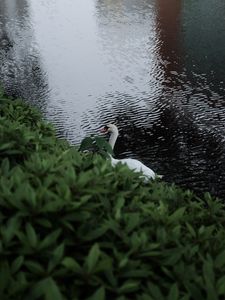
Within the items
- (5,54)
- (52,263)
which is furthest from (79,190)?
(5,54)

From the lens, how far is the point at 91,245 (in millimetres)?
2102

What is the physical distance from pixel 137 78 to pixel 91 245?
13785 millimetres

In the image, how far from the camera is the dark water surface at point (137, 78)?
10375mm

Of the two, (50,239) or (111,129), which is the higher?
(50,239)

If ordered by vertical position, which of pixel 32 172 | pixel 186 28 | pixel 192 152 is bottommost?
pixel 186 28

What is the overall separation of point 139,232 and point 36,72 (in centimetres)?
1442

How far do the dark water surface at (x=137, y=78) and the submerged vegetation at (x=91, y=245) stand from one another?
6.54 metres

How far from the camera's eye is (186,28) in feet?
73.9

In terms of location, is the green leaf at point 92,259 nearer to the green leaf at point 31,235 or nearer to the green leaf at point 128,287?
the green leaf at point 128,287

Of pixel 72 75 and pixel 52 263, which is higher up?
pixel 52 263

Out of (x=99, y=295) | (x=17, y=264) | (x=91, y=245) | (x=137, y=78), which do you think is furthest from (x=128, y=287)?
(x=137, y=78)

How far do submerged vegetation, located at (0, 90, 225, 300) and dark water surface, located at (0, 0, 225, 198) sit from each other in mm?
6538

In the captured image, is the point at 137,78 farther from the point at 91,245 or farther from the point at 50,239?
the point at 50,239

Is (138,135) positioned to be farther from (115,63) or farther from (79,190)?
(79,190)
